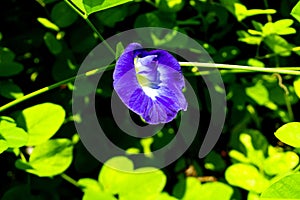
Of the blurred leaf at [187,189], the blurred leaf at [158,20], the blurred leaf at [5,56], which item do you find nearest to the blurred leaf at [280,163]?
the blurred leaf at [187,189]

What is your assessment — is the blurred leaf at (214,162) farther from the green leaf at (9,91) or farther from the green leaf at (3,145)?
the green leaf at (3,145)

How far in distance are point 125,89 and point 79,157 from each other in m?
0.54

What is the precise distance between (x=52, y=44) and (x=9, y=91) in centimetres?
16

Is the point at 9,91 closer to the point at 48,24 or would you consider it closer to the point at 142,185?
the point at 48,24

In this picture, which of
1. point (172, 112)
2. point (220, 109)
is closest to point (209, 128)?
point (220, 109)

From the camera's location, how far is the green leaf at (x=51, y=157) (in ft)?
3.80

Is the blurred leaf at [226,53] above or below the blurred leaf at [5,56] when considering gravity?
below

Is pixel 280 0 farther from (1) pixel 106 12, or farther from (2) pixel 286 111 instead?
(1) pixel 106 12

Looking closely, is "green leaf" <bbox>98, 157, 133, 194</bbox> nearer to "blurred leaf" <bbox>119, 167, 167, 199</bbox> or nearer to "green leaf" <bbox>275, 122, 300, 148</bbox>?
"blurred leaf" <bbox>119, 167, 167, 199</bbox>

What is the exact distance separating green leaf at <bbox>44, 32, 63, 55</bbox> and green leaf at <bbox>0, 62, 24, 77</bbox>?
0.10 m

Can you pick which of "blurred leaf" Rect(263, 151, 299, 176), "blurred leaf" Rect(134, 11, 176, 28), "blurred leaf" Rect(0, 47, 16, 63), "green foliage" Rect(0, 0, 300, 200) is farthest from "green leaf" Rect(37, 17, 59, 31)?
"blurred leaf" Rect(263, 151, 299, 176)

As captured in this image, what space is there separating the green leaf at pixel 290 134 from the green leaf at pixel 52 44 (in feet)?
2.02

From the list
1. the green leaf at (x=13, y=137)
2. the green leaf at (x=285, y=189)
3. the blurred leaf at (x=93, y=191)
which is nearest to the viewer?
the green leaf at (x=285, y=189)

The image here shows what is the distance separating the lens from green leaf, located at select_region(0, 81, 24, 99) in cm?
125
